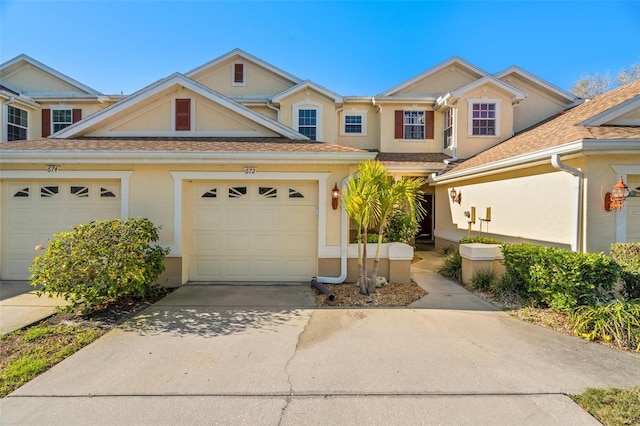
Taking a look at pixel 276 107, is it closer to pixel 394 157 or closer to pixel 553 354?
pixel 394 157

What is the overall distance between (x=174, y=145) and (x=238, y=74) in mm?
8472

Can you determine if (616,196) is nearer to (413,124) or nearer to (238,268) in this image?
(238,268)

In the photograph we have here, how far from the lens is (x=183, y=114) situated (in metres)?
8.49

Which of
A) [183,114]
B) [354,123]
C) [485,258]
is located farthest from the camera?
[354,123]

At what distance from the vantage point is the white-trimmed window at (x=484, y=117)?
1291 cm

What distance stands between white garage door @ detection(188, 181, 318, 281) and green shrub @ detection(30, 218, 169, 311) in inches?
62.1

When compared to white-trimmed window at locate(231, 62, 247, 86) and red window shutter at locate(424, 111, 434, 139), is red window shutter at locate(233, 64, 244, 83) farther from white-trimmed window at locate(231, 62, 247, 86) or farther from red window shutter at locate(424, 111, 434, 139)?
red window shutter at locate(424, 111, 434, 139)

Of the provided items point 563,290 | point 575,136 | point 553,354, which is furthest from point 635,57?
point 553,354

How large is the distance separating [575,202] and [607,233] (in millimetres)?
823

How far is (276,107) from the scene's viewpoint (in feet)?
45.1

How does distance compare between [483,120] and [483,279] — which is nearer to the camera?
[483,279]

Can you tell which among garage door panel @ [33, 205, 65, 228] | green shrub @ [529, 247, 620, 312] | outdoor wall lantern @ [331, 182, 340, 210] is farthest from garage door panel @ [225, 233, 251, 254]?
green shrub @ [529, 247, 620, 312]

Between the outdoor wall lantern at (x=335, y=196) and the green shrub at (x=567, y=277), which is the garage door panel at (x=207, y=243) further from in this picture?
the green shrub at (x=567, y=277)

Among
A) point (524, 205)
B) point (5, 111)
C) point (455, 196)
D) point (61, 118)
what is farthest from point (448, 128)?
point (5, 111)
